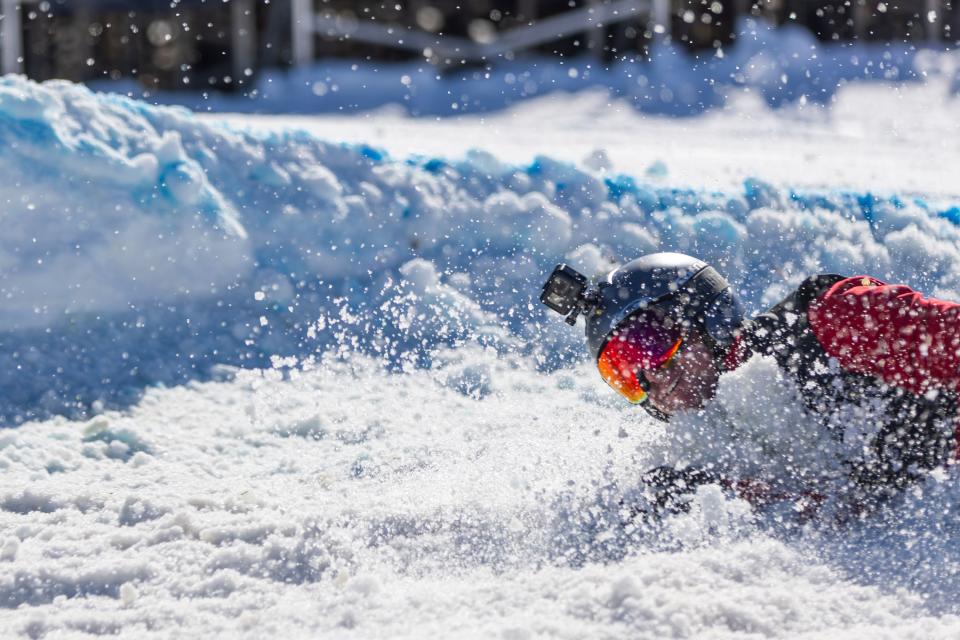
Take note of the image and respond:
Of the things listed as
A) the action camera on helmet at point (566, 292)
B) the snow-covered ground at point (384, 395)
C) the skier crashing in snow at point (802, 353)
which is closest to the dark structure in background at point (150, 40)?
the snow-covered ground at point (384, 395)

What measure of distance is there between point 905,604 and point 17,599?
2053 mm

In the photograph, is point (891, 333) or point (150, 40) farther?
point (150, 40)

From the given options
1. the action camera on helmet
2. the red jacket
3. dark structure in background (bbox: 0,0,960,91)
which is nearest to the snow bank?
the action camera on helmet

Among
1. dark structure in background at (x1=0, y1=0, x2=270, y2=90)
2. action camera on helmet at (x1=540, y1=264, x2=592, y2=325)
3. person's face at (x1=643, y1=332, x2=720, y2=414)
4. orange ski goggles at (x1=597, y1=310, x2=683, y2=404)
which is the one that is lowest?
dark structure in background at (x1=0, y1=0, x2=270, y2=90)

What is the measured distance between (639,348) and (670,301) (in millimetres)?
177

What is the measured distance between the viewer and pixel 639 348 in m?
3.16

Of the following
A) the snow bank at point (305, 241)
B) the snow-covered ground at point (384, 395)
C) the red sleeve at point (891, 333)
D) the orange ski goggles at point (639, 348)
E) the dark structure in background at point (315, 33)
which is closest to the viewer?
the snow-covered ground at point (384, 395)

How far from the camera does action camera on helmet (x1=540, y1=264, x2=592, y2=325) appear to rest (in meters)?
3.28

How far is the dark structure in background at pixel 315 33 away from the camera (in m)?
11.6

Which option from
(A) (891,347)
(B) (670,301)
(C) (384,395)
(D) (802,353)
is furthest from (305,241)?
(A) (891,347)

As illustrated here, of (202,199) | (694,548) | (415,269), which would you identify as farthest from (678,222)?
(694,548)

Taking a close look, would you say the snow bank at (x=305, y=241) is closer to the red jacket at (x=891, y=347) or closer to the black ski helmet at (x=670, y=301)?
the black ski helmet at (x=670, y=301)

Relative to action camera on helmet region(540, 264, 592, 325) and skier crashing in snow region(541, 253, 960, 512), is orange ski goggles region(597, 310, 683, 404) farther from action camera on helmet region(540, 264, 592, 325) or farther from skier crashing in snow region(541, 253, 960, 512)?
action camera on helmet region(540, 264, 592, 325)

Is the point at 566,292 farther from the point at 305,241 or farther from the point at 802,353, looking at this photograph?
the point at 305,241
